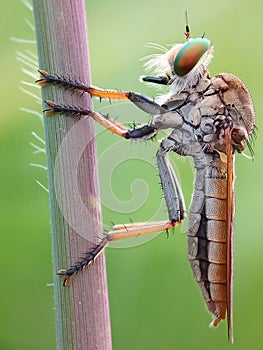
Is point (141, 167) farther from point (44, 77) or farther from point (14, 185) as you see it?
point (44, 77)

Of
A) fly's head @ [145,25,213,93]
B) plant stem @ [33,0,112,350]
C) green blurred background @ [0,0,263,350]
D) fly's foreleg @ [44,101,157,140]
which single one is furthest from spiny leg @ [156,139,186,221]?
plant stem @ [33,0,112,350]

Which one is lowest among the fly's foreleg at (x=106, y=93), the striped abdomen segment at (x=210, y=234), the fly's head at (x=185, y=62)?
the striped abdomen segment at (x=210, y=234)

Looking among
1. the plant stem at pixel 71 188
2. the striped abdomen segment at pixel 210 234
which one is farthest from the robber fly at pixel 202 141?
the plant stem at pixel 71 188

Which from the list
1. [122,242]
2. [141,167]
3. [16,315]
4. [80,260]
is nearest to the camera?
[80,260]

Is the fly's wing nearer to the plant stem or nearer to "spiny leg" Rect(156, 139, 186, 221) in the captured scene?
"spiny leg" Rect(156, 139, 186, 221)

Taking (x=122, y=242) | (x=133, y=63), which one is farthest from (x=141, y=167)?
(x=122, y=242)

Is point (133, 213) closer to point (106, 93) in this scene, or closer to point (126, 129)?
point (126, 129)

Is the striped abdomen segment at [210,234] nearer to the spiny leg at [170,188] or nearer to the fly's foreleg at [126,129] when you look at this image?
the spiny leg at [170,188]
